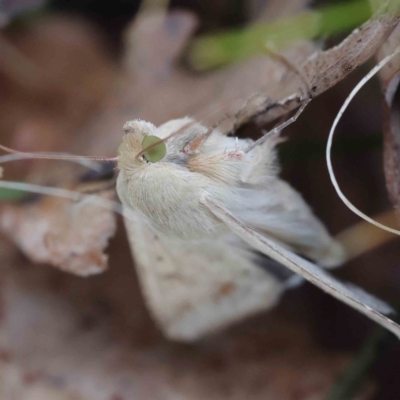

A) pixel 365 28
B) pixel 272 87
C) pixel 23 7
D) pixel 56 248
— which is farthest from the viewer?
pixel 23 7

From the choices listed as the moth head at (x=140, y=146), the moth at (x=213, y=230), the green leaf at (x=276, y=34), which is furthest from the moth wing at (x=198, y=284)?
the green leaf at (x=276, y=34)

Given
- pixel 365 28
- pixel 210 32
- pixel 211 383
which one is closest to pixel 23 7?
pixel 210 32

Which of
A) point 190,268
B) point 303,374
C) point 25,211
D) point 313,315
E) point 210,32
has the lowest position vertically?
point 303,374

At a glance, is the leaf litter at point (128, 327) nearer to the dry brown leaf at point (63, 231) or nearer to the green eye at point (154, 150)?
the dry brown leaf at point (63, 231)

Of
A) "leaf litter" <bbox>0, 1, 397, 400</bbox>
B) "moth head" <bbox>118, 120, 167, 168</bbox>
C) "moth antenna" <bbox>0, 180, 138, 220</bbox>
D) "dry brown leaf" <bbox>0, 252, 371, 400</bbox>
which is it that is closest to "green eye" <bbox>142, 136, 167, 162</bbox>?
"moth head" <bbox>118, 120, 167, 168</bbox>

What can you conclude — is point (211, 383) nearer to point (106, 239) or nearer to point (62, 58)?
point (106, 239)

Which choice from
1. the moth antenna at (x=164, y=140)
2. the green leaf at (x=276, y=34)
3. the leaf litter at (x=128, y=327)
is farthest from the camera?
the leaf litter at (x=128, y=327)
